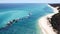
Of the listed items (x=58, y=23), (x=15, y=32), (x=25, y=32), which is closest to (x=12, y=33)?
(x=15, y=32)

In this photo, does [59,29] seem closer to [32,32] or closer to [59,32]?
[59,32]

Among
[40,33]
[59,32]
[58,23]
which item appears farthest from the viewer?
[58,23]

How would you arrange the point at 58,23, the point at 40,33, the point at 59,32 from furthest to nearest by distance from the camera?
the point at 58,23 < the point at 40,33 < the point at 59,32

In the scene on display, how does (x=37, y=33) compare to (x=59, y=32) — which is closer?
(x=59, y=32)

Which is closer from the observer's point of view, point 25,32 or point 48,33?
point 48,33

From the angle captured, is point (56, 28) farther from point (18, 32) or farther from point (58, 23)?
point (18, 32)

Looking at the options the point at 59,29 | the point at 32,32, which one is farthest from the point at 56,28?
the point at 32,32

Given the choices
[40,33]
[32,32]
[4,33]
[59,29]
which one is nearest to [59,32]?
[59,29]
